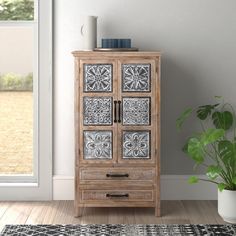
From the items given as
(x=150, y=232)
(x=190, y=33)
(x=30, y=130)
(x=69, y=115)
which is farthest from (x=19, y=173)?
(x=190, y=33)

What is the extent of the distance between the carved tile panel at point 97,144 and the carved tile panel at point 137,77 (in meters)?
0.40

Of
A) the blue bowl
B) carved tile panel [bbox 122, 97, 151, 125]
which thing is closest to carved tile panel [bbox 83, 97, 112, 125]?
carved tile panel [bbox 122, 97, 151, 125]

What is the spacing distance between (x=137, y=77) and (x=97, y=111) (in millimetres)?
400

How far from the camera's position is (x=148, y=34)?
15.7 feet

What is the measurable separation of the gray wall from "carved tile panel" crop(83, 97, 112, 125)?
50 centimetres

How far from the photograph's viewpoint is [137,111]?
14.3 ft

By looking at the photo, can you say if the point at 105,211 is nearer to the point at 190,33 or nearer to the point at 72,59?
the point at 72,59

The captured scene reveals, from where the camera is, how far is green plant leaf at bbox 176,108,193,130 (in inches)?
176

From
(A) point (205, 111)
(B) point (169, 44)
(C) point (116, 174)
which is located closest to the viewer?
(C) point (116, 174)

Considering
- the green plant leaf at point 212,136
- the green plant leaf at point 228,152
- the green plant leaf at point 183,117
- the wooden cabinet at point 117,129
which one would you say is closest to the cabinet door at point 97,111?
the wooden cabinet at point 117,129

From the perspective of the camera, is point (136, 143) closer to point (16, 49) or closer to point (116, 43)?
point (116, 43)

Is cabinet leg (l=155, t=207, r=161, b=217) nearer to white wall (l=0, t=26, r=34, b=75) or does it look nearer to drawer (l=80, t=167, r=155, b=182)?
drawer (l=80, t=167, r=155, b=182)

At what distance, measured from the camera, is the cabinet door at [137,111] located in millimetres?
4328

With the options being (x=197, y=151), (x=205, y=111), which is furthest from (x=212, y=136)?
(x=205, y=111)
